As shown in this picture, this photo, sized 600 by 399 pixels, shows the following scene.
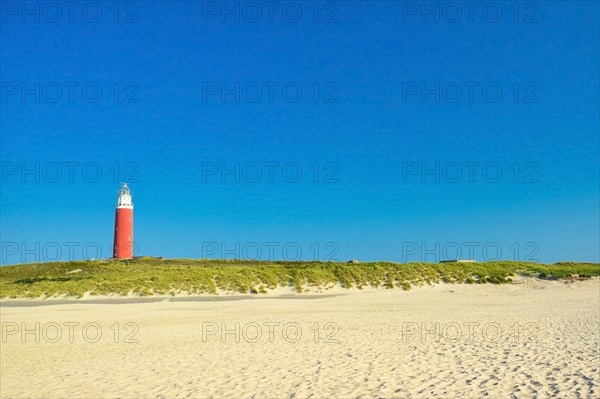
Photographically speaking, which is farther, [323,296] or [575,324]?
[323,296]

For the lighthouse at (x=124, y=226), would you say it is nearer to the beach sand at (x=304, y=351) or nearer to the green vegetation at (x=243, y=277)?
the green vegetation at (x=243, y=277)

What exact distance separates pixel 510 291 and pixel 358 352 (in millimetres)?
31065

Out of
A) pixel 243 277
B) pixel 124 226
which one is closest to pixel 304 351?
pixel 243 277

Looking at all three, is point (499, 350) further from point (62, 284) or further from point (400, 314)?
point (62, 284)

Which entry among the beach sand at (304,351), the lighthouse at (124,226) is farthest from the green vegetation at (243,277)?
the lighthouse at (124,226)

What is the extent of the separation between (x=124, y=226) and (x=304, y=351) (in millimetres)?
53932

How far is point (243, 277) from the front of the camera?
3997 centimetres

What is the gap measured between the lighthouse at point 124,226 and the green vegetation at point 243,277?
11397 mm

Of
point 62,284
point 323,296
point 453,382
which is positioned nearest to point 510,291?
point 323,296

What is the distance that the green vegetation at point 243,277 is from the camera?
36031 mm

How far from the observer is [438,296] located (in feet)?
120

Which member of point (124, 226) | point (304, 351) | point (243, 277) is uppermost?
point (124, 226)

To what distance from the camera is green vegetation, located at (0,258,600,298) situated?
36.0 metres

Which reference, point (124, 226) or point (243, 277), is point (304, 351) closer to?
point (243, 277)
